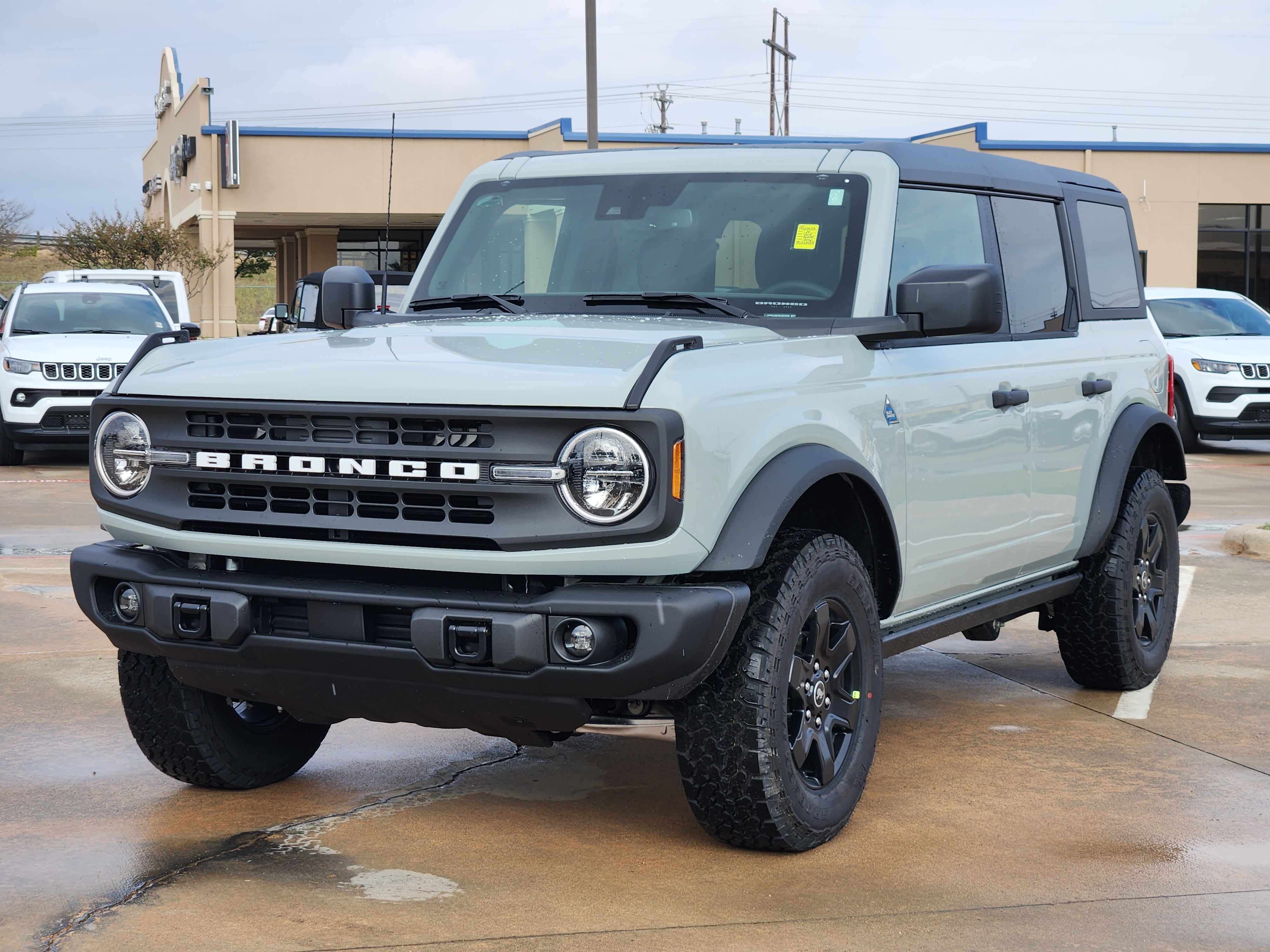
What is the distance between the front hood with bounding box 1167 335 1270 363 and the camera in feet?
56.5

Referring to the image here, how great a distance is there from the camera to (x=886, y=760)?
17.8 ft

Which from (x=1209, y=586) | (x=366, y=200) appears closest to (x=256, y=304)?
(x=366, y=200)

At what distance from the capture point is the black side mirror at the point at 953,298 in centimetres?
462

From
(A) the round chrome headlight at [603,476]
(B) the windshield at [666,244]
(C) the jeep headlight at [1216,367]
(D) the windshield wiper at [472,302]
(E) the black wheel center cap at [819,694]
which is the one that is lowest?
(E) the black wheel center cap at [819,694]

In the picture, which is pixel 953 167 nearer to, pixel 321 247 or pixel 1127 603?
pixel 1127 603

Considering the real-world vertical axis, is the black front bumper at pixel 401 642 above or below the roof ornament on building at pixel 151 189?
below

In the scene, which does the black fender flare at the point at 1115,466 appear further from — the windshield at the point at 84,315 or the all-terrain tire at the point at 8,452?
the all-terrain tire at the point at 8,452

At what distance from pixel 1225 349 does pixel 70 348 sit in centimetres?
1222

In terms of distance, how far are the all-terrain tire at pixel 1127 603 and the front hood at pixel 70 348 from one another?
1125 cm

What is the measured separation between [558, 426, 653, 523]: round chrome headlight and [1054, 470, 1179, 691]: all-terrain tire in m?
3.13

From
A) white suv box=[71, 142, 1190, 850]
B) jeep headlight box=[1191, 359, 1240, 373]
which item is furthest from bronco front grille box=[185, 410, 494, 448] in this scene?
jeep headlight box=[1191, 359, 1240, 373]

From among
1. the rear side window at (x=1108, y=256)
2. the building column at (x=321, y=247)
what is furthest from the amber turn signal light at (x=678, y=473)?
the building column at (x=321, y=247)

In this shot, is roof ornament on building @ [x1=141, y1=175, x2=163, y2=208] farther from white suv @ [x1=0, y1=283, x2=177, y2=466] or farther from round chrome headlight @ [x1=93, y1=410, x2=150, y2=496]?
round chrome headlight @ [x1=93, y1=410, x2=150, y2=496]

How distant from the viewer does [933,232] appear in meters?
5.33
